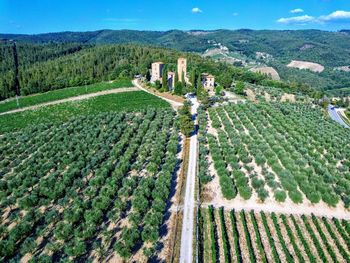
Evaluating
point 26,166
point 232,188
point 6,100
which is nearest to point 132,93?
point 6,100

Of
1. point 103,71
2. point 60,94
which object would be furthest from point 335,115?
point 103,71

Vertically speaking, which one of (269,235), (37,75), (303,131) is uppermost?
(37,75)

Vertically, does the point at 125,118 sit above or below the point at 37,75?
below

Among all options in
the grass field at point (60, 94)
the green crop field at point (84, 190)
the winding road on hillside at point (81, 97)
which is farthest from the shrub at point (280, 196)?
the grass field at point (60, 94)

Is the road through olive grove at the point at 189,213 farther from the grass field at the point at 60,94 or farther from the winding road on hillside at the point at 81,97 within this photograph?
the grass field at the point at 60,94

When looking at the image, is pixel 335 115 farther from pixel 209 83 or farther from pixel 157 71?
pixel 157 71

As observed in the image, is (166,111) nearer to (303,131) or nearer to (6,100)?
(303,131)
